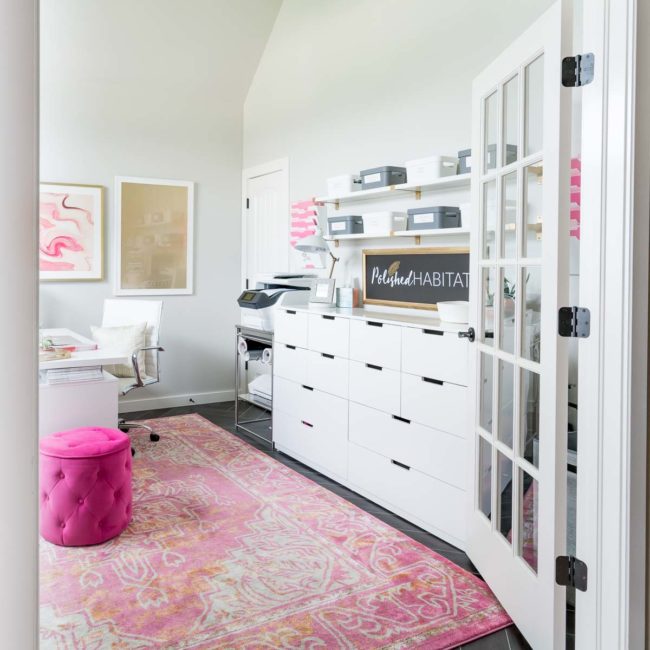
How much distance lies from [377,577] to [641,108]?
1.90m

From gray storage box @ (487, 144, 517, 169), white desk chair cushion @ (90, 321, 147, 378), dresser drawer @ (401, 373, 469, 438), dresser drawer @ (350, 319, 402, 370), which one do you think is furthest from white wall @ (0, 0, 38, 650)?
white desk chair cushion @ (90, 321, 147, 378)

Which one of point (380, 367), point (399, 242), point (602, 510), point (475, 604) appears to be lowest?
point (475, 604)

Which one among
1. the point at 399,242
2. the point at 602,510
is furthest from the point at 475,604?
the point at 399,242

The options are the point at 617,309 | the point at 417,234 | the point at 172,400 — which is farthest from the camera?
the point at 172,400

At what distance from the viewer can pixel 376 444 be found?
3.33 meters

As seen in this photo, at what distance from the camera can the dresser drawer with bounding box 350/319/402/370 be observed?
10.4 ft

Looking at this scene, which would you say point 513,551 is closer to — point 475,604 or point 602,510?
point 475,604

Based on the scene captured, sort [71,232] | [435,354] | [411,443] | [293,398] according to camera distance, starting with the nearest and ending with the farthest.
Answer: [435,354] → [411,443] → [293,398] → [71,232]

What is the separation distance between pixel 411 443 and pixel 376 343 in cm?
55

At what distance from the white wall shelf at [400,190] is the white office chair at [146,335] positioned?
1.48 meters

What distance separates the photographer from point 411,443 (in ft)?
10.1

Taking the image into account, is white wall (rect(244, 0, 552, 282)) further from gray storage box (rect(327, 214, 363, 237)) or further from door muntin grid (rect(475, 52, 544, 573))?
door muntin grid (rect(475, 52, 544, 573))

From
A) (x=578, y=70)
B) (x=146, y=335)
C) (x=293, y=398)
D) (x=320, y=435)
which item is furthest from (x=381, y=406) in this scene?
(x=146, y=335)

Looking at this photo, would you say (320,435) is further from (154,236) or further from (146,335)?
(154,236)
